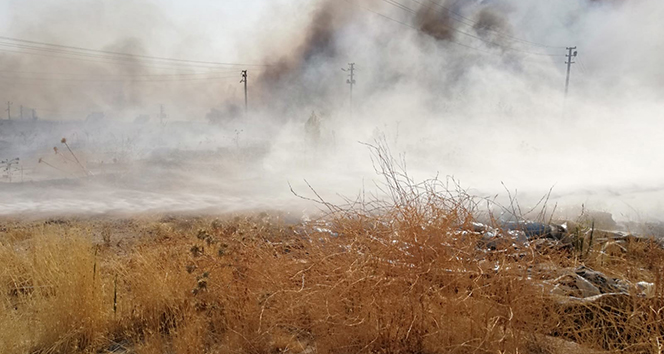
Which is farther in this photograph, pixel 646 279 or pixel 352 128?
pixel 352 128

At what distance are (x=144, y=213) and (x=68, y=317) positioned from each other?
18.4ft

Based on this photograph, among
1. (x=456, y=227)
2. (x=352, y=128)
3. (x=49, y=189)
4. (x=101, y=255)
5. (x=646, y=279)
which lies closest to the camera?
(x=456, y=227)

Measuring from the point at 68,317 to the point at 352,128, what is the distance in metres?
17.5

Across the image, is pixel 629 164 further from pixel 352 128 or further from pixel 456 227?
pixel 456 227

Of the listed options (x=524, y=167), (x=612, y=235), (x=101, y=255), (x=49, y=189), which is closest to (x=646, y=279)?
(x=612, y=235)

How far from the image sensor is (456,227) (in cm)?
334

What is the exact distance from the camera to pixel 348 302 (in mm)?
2928

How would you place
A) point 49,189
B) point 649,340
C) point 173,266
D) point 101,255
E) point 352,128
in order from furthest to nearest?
point 352,128 → point 49,189 → point 101,255 → point 173,266 → point 649,340

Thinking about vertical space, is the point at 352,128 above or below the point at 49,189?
above

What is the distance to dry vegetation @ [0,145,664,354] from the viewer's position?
2.84 m

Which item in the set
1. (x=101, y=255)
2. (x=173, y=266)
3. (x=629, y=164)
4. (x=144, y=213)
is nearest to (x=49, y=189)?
(x=144, y=213)

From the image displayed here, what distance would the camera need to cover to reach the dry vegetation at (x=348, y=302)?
284 cm

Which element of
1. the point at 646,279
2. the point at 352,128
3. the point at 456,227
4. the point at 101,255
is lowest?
the point at 101,255

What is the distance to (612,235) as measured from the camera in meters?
6.07
